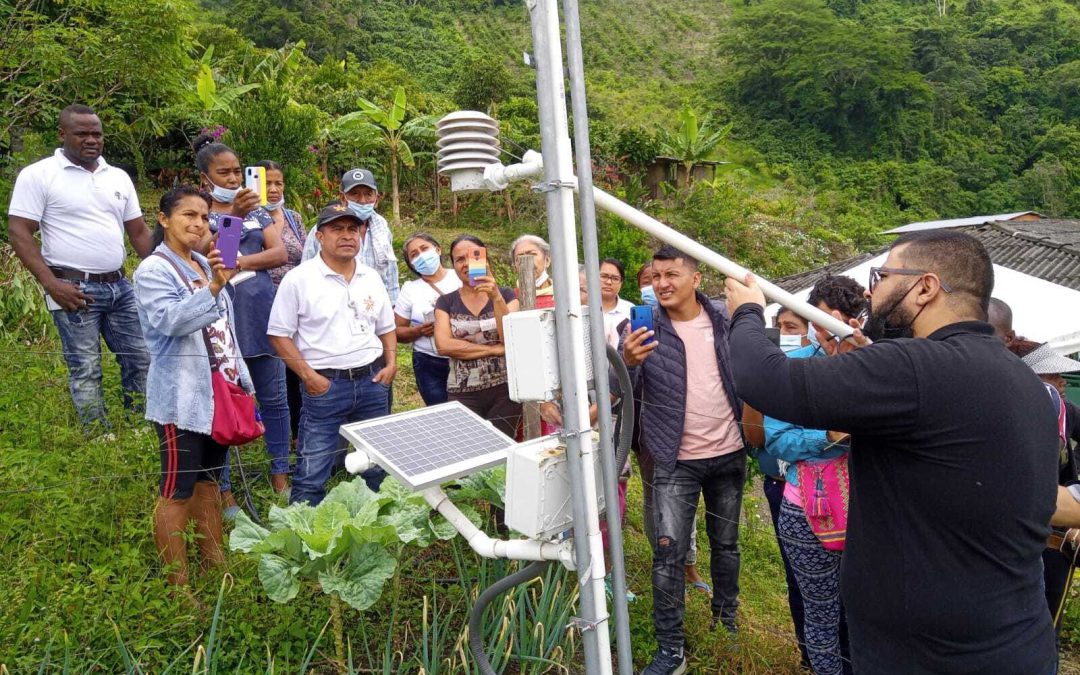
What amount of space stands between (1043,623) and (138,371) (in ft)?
14.7

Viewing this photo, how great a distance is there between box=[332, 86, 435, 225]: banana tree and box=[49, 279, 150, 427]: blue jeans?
8.80m

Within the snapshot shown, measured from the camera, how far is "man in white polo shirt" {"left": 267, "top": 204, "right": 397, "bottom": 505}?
3.43m

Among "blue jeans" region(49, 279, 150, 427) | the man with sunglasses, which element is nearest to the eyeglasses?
the man with sunglasses

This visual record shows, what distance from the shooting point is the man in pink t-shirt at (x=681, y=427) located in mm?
3068

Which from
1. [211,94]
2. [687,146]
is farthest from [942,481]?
[687,146]

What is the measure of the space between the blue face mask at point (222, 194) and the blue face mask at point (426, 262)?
1078 millimetres

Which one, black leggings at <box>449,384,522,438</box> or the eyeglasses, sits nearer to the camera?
the eyeglasses

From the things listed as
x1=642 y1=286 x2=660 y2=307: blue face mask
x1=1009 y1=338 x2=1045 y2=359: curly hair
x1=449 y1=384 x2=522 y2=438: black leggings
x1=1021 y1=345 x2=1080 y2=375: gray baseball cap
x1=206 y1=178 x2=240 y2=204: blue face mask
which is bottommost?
x1=449 y1=384 x2=522 y2=438: black leggings

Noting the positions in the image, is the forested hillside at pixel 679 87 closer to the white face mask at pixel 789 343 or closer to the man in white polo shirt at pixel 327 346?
the man in white polo shirt at pixel 327 346

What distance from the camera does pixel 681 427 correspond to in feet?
10.3

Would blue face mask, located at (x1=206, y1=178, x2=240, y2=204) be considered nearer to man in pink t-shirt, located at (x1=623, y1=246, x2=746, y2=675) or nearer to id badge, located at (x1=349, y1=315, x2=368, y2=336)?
id badge, located at (x1=349, y1=315, x2=368, y2=336)

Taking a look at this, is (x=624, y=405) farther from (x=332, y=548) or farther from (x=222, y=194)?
(x=222, y=194)

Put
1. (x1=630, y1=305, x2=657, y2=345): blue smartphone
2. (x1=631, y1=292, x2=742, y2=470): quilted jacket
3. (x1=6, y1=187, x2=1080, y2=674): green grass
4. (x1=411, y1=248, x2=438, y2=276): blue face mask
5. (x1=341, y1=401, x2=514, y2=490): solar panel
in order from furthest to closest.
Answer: (x1=411, y1=248, x2=438, y2=276): blue face mask, (x1=631, y1=292, x2=742, y2=470): quilted jacket, (x1=630, y1=305, x2=657, y2=345): blue smartphone, (x1=6, y1=187, x2=1080, y2=674): green grass, (x1=341, y1=401, x2=514, y2=490): solar panel

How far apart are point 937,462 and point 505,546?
1.11 m
